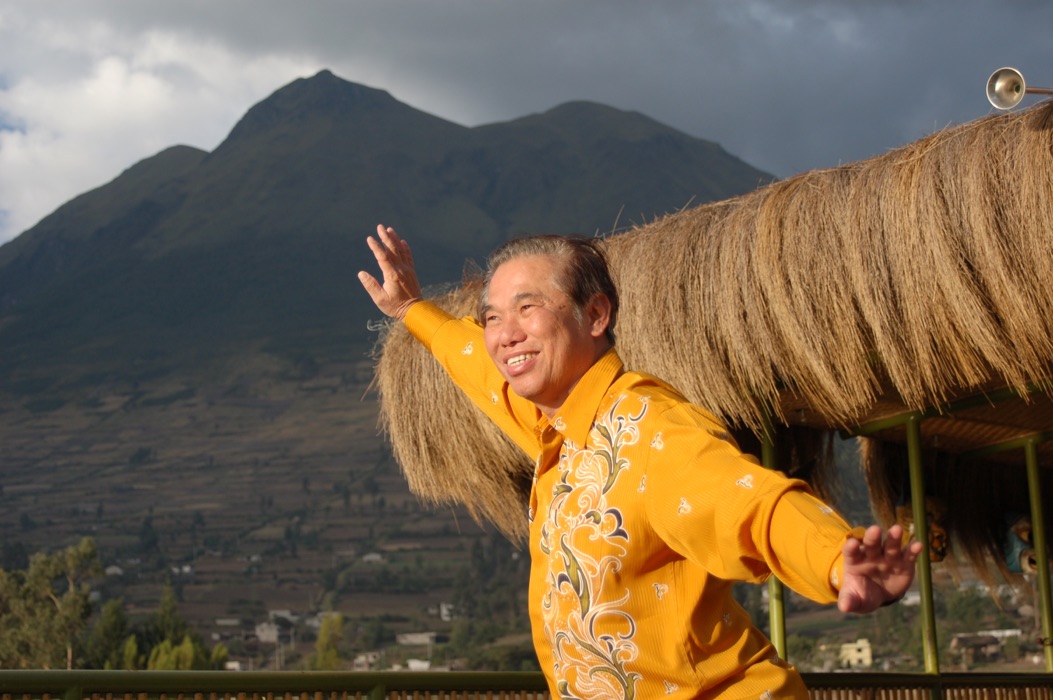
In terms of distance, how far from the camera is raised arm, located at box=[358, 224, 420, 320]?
2826 millimetres

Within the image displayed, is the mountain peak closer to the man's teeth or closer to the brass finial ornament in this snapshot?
the brass finial ornament

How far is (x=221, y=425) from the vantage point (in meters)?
96.9

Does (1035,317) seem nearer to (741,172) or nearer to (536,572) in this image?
(536,572)

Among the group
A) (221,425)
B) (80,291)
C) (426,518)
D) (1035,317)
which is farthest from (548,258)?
(80,291)

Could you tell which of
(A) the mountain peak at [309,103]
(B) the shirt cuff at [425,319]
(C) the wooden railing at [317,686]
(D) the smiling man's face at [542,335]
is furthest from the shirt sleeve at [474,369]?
(A) the mountain peak at [309,103]

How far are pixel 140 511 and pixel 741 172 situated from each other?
353ft

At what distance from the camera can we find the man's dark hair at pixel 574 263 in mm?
2059

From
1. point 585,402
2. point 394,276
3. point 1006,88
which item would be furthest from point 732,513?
point 1006,88

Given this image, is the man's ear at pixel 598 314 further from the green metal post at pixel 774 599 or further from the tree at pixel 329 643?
the tree at pixel 329 643

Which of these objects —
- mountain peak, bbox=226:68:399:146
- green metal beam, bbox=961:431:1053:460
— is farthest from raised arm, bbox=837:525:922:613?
mountain peak, bbox=226:68:399:146

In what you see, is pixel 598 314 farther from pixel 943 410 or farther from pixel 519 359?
pixel 943 410

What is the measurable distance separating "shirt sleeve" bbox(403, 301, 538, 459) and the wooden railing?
0.63 metres

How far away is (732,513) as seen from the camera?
1.61 meters

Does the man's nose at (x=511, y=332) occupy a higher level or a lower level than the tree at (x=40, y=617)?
higher
